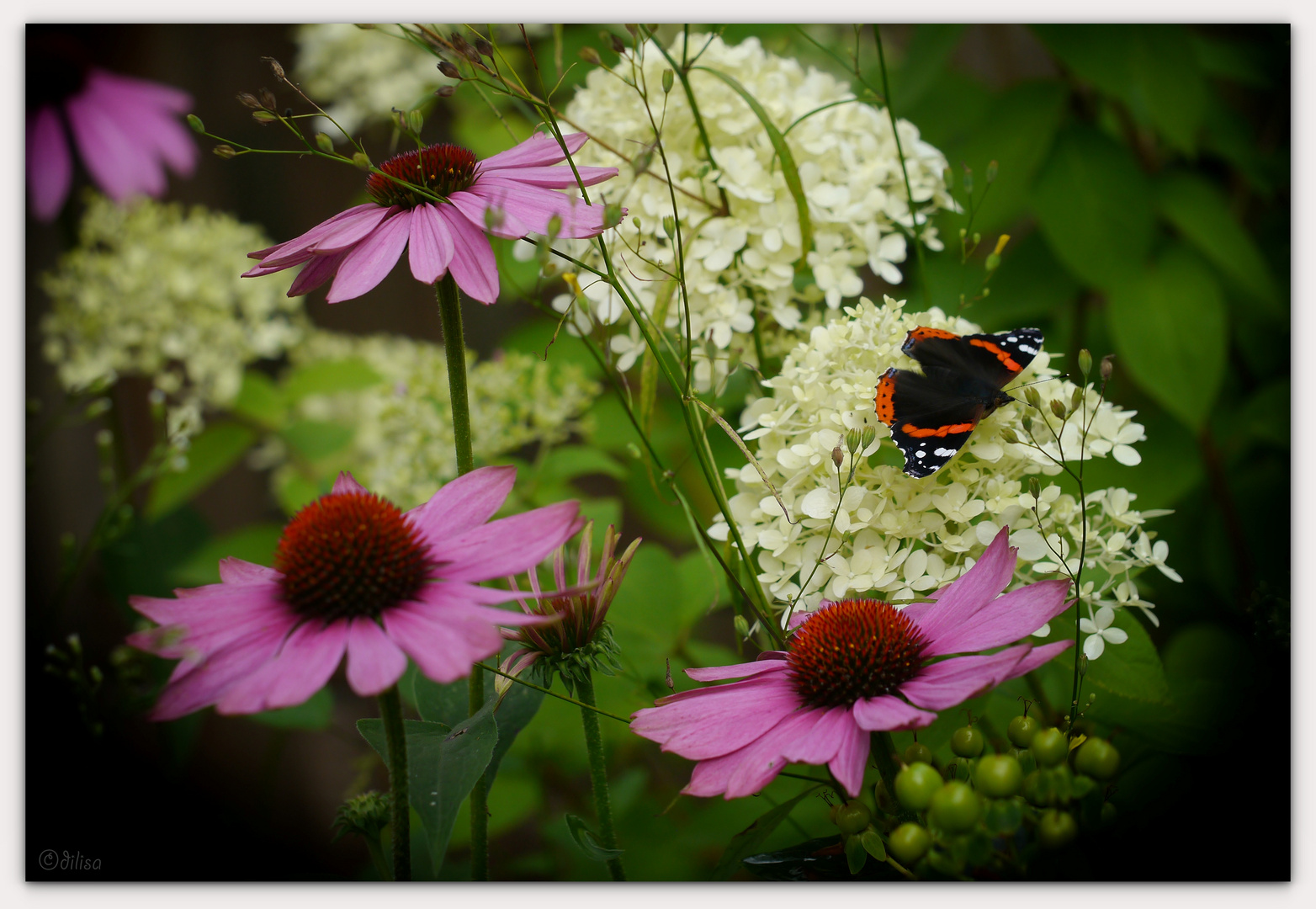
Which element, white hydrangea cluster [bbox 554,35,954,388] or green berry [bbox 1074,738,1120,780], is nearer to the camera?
green berry [bbox 1074,738,1120,780]

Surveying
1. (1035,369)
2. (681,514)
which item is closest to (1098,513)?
(1035,369)

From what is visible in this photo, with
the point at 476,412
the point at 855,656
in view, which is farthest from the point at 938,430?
the point at 476,412

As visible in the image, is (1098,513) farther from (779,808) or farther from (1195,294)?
(1195,294)

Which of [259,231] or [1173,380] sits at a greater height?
[259,231]

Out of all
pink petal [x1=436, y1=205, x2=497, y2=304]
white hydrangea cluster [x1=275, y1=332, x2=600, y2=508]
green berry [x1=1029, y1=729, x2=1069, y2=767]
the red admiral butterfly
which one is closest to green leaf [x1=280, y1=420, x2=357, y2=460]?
white hydrangea cluster [x1=275, y1=332, x2=600, y2=508]

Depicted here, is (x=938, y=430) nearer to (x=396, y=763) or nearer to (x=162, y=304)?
(x=396, y=763)

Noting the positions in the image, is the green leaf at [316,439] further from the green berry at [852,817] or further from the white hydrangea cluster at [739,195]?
the green berry at [852,817]

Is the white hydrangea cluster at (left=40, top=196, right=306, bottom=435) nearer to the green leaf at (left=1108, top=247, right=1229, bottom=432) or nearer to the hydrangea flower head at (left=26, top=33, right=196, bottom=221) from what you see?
the hydrangea flower head at (left=26, top=33, right=196, bottom=221)
